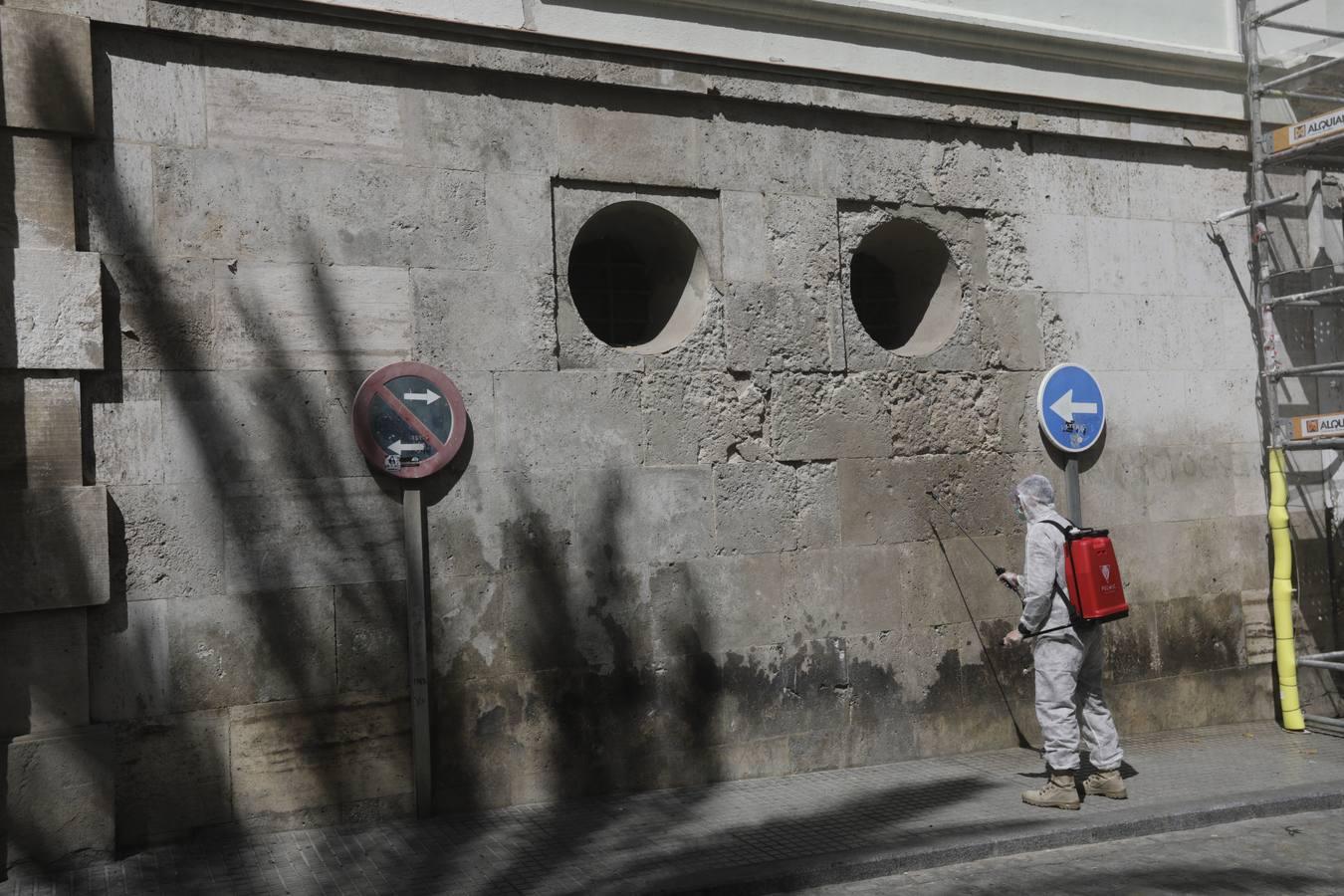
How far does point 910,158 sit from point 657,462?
270cm

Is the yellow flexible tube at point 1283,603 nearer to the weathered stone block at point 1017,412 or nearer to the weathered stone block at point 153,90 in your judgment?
the weathered stone block at point 1017,412

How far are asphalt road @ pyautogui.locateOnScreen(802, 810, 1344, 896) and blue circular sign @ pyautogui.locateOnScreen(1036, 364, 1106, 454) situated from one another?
2.80 m

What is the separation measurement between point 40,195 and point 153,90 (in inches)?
31.4

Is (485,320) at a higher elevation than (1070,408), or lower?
higher

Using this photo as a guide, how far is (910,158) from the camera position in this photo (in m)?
8.12

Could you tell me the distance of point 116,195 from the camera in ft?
20.1

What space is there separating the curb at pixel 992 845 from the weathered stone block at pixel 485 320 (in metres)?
2.94

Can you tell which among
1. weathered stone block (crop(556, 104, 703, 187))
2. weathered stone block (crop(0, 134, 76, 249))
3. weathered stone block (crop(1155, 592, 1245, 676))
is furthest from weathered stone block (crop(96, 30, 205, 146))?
weathered stone block (crop(1155, 592, 1245, 676))

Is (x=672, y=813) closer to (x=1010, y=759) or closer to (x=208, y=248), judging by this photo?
(x=1010, y=759)

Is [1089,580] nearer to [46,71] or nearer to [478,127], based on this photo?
[478,127]

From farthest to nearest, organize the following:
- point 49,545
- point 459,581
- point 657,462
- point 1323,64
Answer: point 1323,64 → point 657,462 → point 459,581 → point 49,545

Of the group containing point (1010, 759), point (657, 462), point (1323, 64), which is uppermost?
point (1323, 64)

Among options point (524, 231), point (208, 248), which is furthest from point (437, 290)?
point (208, 248)

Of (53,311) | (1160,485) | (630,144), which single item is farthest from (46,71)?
(1160,485)
